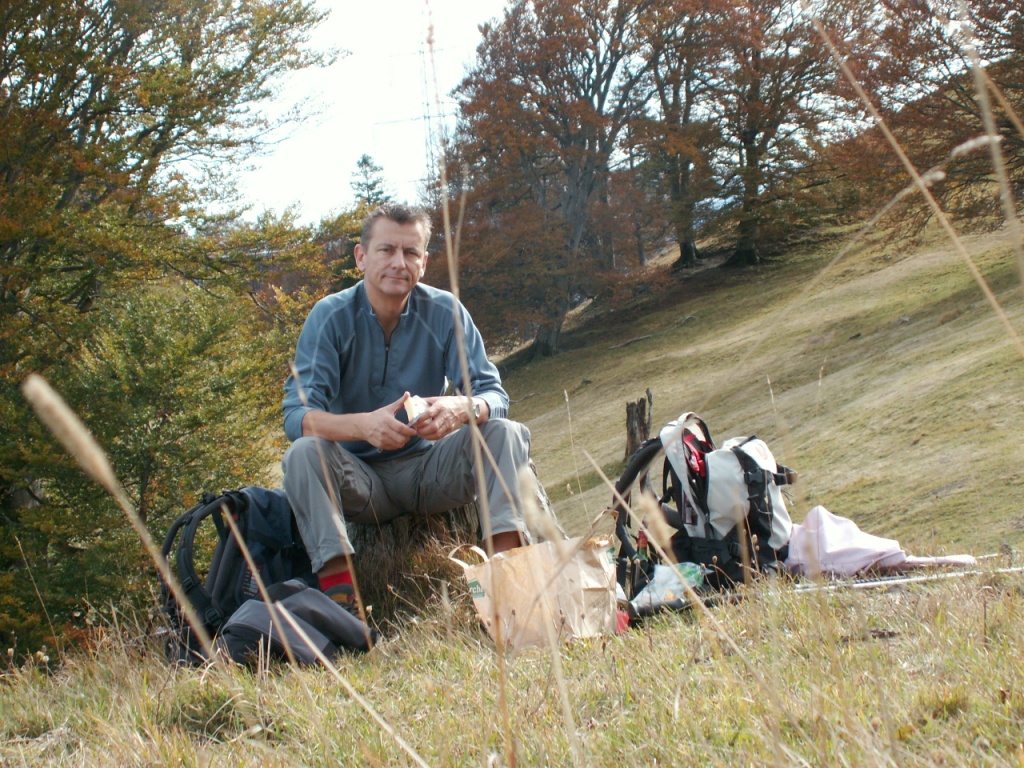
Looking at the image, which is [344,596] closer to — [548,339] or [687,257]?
[548,339]

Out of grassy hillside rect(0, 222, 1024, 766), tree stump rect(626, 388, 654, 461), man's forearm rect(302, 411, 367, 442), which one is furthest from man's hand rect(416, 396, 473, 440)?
tree stump rect(626, 388, 654, 461)

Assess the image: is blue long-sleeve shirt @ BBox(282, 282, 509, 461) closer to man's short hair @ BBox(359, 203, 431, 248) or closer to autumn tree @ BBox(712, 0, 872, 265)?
man's short hair @ BBox(359, 203, 431, 248)

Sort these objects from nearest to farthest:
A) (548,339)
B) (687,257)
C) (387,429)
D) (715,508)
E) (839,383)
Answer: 1. (387,429)
2. (715,508)
3. (839,383)
4. (548,339)
5. (687,257)

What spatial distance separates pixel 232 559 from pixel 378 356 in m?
0.97

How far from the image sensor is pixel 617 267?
27.3 meters

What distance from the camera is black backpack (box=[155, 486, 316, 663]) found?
3064mm

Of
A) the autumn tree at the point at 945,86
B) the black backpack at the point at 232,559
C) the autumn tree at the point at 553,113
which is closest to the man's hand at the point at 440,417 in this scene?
the black backpack at the point at 232,559

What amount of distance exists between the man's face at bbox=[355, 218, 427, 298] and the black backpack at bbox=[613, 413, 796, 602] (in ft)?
3.69

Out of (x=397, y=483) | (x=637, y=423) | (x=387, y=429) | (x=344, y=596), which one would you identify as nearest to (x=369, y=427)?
(x=387, y=429)

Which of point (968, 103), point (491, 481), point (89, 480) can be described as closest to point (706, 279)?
point (968, 103)

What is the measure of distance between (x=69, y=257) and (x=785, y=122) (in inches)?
821

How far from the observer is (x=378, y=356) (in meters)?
3.73

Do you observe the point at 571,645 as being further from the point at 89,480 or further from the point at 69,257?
the point at 69,257

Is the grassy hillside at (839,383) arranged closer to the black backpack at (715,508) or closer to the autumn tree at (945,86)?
the black backpack at (715,508)
